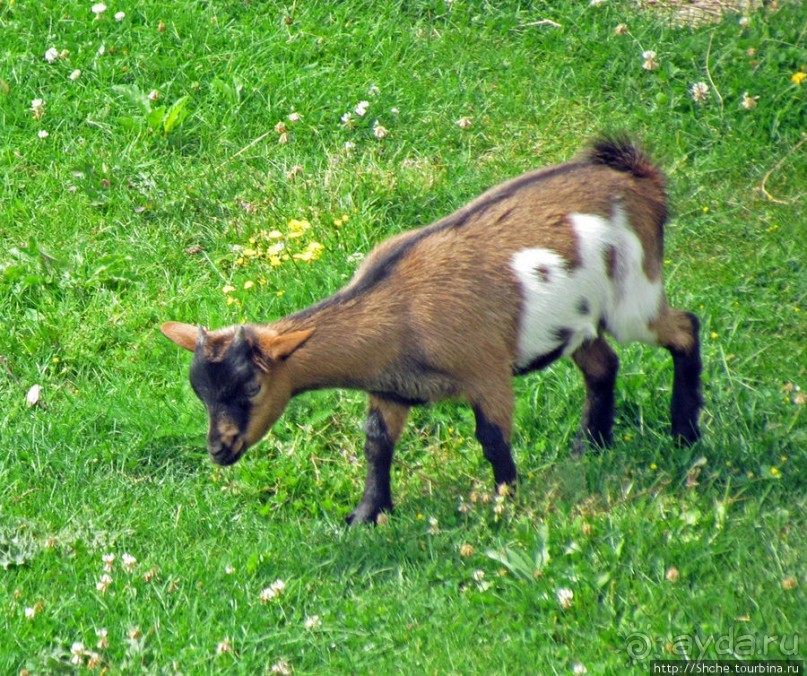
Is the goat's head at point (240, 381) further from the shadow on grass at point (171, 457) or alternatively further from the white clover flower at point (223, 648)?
the shadow on grass at point (171, 457)

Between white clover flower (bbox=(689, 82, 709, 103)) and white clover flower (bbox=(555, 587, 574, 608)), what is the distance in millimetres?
4046

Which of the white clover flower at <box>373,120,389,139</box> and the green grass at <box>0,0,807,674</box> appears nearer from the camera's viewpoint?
the green grass at <box>0,0,807,674</box>

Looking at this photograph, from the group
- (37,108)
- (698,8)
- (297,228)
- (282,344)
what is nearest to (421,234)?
(282,344)

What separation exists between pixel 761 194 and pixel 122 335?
3540mm

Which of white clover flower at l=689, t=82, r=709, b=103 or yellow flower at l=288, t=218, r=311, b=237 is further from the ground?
yellow flower at l=288, t=218, r=311, b=237

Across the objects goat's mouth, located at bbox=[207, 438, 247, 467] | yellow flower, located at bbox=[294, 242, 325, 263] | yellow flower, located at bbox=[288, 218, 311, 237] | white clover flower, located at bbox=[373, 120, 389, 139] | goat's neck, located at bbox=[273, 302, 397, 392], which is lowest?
yellow flower, located at bbox=[294, 242, 325, 263]

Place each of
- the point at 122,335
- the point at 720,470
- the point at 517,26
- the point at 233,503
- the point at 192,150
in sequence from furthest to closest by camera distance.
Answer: the point at 517,26 → the point at 192,150 → the point at 122,335 → the point at 233,503 → the point at 720,470

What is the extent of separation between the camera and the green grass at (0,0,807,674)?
14.3 feet

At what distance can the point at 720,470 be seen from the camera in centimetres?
505

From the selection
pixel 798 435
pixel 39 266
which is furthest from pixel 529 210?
pixel 39 266

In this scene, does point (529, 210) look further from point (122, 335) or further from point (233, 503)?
point (122, 335)

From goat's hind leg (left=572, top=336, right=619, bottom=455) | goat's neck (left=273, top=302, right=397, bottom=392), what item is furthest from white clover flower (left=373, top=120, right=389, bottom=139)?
goat's neck (left=273, top=302, right=397, bottom=392)

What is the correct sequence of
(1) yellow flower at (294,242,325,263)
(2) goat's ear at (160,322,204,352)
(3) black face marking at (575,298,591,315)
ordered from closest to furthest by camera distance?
(2) goat's ear at (160,322,204,352)
(3) black face marking at (575,298,591,315)
(1) yellow flower at (294,242,325,263)

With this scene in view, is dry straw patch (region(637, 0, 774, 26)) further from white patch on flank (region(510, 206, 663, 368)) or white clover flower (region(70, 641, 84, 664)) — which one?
white clover flower (region(70, 641, 84, 664))
